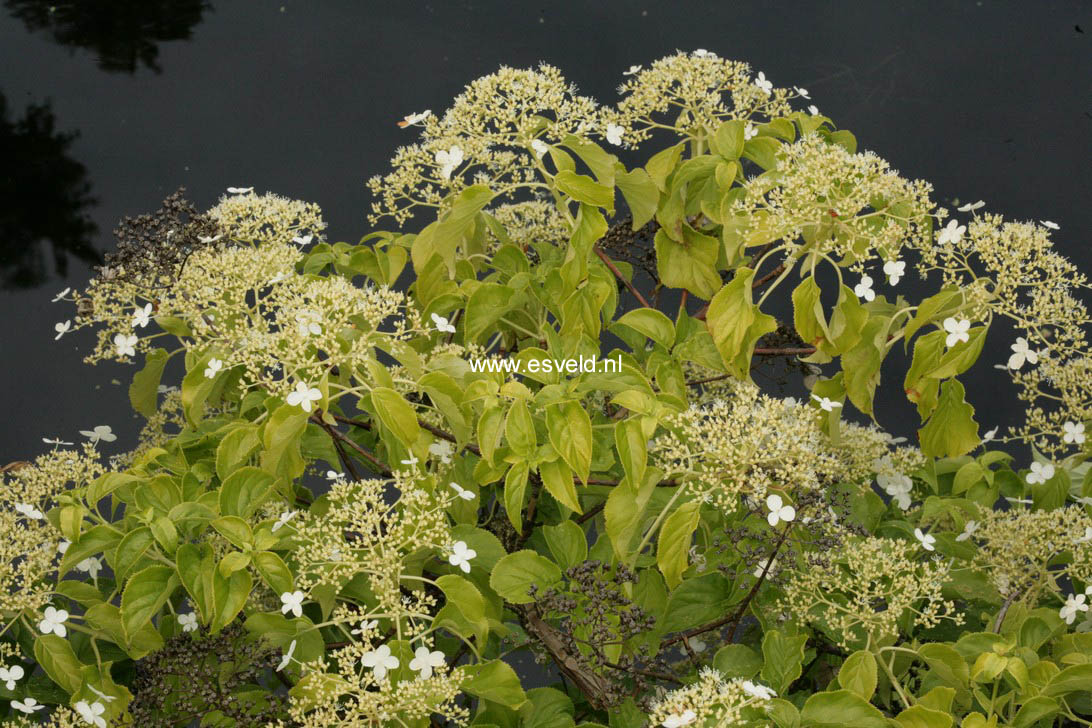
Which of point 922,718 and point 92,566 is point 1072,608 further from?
point 92,566

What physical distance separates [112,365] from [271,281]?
129 cm

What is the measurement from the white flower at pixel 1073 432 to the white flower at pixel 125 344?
1304 millimetres

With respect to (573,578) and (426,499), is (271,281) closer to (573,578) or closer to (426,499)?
(426,499)

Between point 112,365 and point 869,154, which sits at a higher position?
point 869,154

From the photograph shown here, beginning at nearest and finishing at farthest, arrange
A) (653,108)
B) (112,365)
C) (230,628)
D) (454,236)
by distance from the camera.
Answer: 1. (230,628)
2. (454,236)
3. (653,108)
4. (112,365)

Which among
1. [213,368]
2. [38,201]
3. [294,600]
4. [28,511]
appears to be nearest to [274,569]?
[294,600]

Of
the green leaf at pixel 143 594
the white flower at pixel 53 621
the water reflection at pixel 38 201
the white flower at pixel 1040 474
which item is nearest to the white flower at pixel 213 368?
the green leaf at pixel 143 594

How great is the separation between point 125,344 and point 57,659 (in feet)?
1.43

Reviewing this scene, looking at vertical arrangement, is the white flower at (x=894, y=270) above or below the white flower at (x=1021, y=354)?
above

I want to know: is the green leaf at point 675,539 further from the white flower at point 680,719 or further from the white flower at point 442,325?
the white flower at point 442,325

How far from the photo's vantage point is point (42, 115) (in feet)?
9.36

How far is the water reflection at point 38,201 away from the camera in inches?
112

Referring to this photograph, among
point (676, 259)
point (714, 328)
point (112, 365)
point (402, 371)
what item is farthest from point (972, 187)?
point (112, 365)

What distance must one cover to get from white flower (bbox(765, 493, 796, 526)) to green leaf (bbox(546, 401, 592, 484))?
21 cm
